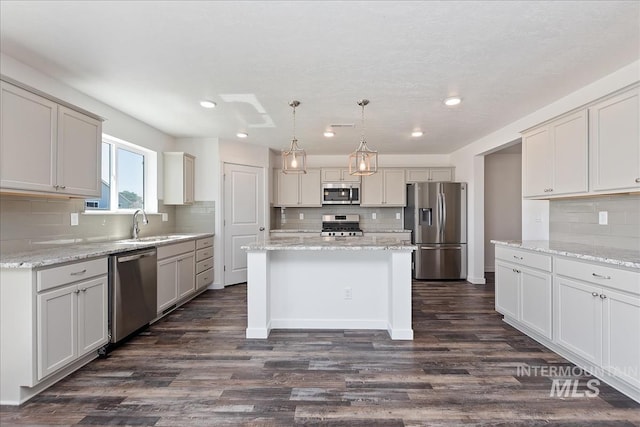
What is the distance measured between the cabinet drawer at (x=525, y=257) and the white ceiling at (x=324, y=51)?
1.58m

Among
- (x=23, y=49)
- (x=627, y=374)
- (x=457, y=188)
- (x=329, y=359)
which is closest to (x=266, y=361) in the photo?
(x=329, y=359)

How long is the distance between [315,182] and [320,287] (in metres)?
3.07

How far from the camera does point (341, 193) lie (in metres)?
5.91

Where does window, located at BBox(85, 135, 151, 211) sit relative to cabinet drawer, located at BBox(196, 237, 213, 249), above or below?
above

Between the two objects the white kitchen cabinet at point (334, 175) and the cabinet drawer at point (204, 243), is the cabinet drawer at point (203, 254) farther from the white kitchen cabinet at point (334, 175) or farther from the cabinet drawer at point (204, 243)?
the white kitchen cabinet at point (334, 175)

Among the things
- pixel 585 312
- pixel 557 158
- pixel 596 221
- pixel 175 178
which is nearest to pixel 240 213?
pixel 175 178

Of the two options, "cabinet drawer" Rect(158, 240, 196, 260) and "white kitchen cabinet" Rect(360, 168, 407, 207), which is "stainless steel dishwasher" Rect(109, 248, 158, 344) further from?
"white kitchen cabinet" Rect(360, 168, 407, 207)

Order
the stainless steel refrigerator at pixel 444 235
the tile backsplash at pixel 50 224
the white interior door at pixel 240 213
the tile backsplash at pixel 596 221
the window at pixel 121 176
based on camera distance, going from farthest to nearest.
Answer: the stainless steel refrigerator at pixel 444 235 → the white interior door at pixel 240 213 → the window at pixel 121 176 → the tile backsplash at pixel 596 221 → the tile backsplash at pixel 50 224

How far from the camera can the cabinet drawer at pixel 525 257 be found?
104 inches

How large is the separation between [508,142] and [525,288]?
2.20 metres

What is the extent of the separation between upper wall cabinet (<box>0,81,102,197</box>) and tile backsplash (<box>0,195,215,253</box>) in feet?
1.06

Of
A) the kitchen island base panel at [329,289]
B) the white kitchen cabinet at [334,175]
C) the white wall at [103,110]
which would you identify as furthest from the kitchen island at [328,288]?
the white kitchen cabinet at [334,175]

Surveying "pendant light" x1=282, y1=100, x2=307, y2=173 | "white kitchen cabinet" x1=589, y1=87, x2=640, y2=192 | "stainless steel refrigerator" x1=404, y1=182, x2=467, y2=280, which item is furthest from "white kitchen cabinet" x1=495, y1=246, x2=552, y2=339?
"pendant light" x1=282, y1=100, x2=307, y2=173

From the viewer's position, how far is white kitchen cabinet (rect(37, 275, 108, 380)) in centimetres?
199
